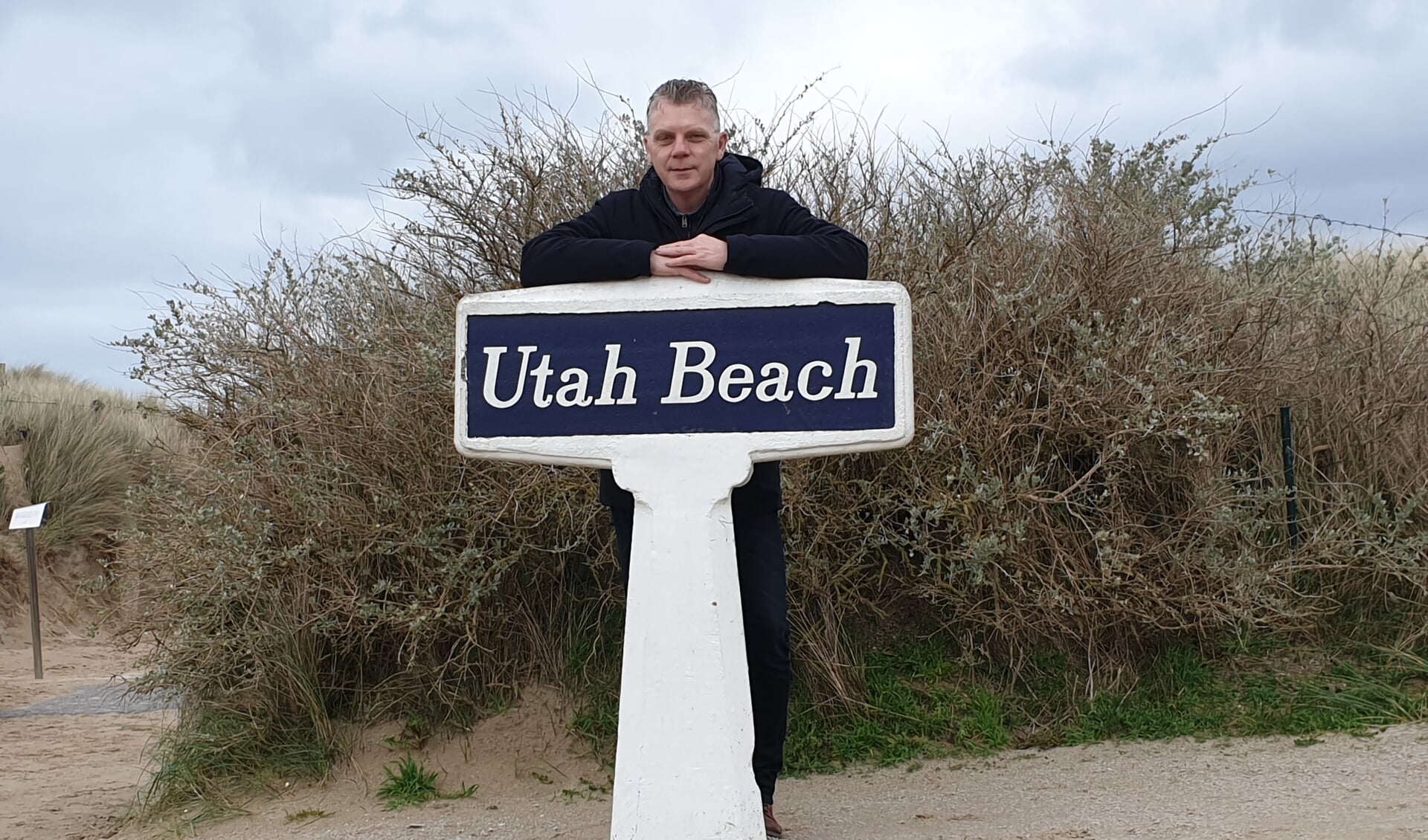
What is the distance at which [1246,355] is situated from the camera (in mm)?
5012

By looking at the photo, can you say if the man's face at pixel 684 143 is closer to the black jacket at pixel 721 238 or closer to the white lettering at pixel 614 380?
the black jacket at pixel 721 238

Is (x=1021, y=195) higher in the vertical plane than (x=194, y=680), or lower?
higher

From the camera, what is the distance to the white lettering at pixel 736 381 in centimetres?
304

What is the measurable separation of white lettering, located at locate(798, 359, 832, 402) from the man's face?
604 mm

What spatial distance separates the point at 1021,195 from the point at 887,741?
8.11ft

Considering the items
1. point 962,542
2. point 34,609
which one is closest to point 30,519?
point 34,609

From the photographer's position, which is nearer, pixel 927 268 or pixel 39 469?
pixel 927 268

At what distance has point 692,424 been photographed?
3045mm

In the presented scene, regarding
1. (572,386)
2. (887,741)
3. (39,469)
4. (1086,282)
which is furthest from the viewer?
(39,469)

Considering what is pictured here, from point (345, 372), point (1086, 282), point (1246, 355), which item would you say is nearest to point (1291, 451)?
point (1246, 355)

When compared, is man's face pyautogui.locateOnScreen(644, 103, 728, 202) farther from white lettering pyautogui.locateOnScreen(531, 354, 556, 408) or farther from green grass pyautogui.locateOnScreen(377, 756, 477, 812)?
green grass pyautogui.locateOnScreen(377, 756, 477, 812)

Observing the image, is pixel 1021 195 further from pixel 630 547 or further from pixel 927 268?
pixel 630 547

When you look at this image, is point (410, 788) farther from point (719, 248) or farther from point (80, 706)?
point (80, 706)

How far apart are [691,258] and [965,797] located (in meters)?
2.09
